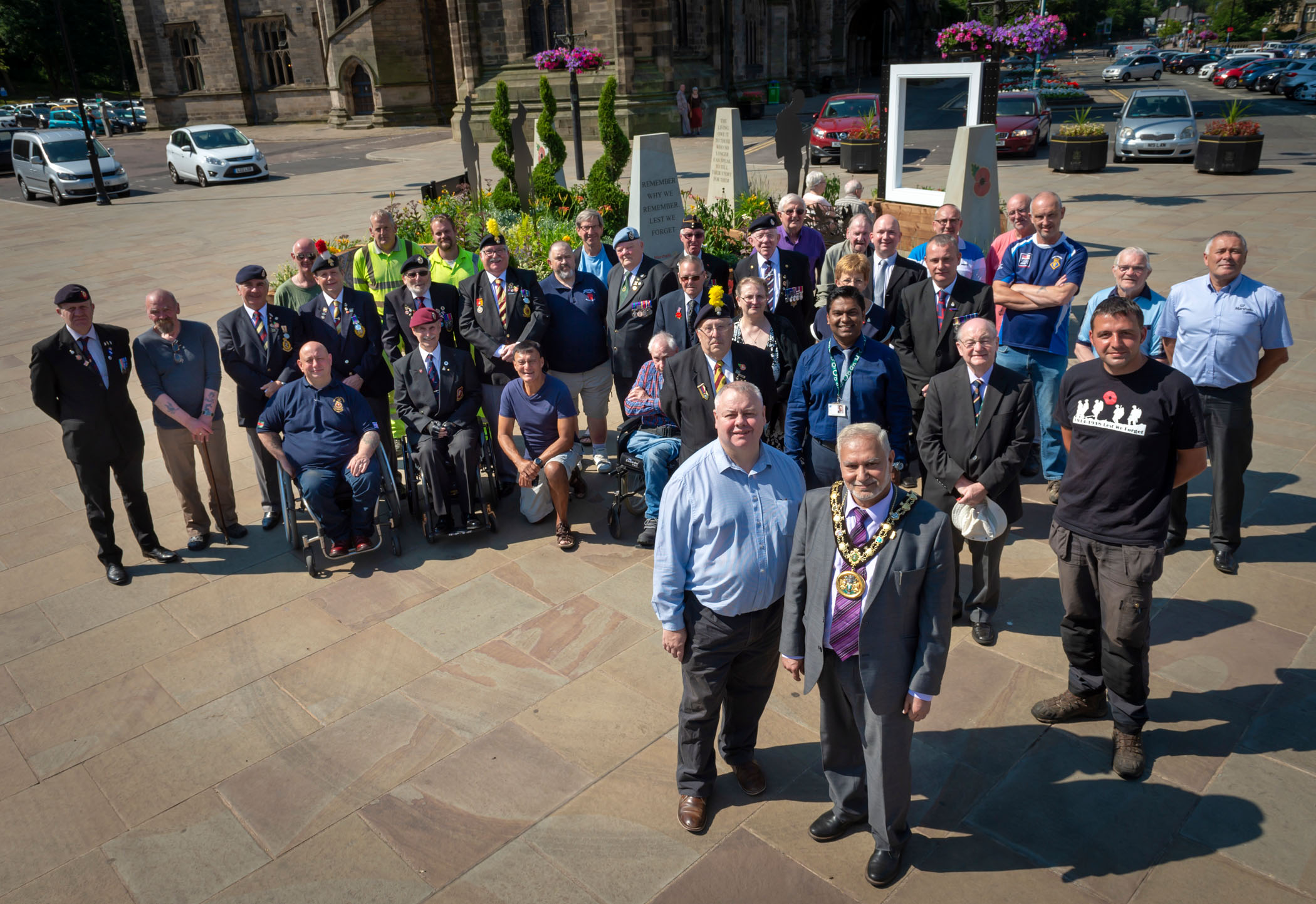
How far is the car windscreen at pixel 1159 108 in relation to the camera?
73.4 feet

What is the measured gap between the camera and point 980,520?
15.8 feet

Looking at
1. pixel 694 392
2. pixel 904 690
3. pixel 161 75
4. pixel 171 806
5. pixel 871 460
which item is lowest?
pixel 171 806

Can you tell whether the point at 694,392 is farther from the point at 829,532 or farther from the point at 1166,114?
the point at 1166,114

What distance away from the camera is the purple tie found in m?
3.45

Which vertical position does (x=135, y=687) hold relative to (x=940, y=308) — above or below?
below

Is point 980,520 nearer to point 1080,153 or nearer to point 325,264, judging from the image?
point 325,264

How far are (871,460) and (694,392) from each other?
2.63m

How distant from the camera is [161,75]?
47125mm

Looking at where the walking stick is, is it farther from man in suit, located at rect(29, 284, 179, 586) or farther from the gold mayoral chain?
the gold mayoral chain

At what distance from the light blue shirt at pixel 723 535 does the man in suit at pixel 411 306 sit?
393 cm

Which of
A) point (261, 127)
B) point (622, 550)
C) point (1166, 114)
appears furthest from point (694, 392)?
point (261, 127)

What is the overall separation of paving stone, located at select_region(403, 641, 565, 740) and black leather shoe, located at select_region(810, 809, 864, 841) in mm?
1746

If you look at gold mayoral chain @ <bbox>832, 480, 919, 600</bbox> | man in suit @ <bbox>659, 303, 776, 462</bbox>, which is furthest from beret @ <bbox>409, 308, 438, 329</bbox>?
gold mayoral chain @ <bbox>832, 480, 919, 600</bbox>

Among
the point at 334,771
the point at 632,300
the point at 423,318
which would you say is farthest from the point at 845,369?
the point at 334,771
